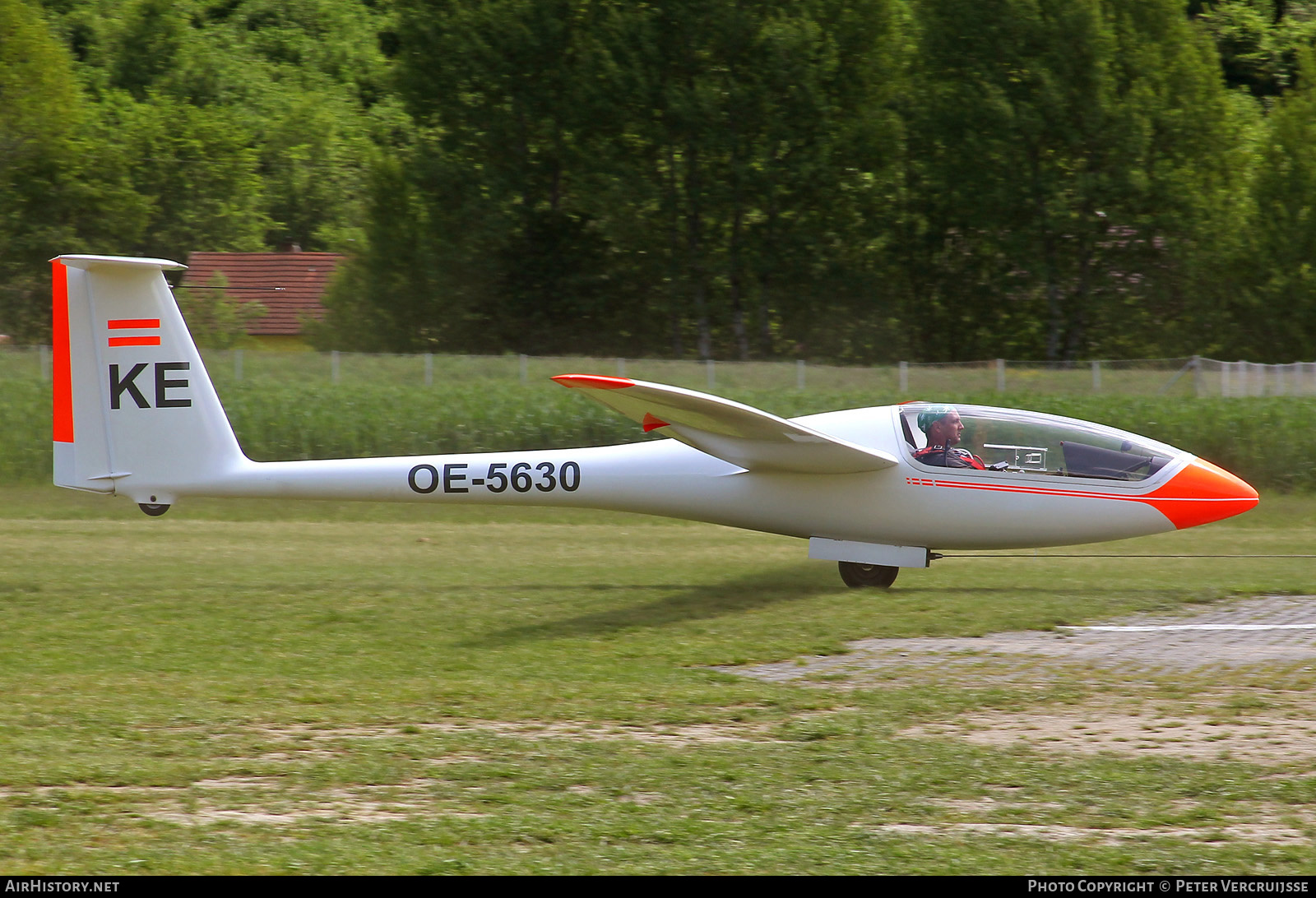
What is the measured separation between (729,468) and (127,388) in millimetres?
5174

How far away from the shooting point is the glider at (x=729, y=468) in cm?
1013

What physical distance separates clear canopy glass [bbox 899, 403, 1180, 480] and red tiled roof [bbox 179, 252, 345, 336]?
31971 mm

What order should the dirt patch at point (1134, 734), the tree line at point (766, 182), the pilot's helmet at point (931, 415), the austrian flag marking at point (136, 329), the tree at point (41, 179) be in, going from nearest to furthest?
the dirt patch at point (1134, 734), the austrian flag marking at point (136, 329), the pilot's helmet at point (931, 415), the tree line at point (766, 182), the tree at point (41, 179)

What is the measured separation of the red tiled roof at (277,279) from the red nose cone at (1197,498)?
33107mm

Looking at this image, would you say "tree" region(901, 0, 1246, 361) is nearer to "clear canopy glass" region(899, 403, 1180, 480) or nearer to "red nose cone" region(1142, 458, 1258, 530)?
"red nose cone" region(1142, 458, 1258, 530)

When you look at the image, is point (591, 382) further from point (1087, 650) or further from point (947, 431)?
point (1087, 650)

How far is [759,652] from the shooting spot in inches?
323

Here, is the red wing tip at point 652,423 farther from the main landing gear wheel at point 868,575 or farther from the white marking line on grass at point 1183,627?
the white marking line on grass at point 1183,627

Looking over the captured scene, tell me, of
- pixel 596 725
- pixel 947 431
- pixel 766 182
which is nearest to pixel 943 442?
pixel 947 431

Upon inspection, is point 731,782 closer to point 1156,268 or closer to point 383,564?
point 383,564

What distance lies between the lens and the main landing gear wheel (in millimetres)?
10586

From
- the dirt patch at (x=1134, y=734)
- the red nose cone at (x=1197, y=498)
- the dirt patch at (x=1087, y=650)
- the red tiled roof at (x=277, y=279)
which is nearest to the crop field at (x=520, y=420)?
the red nose cone at (x=1197, y=498)

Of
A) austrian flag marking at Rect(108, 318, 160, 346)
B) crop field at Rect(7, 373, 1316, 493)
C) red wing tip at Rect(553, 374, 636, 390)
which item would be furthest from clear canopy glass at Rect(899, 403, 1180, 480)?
crop field at Rect(7, 373, 1316, 493)
